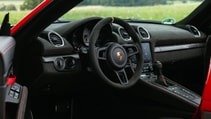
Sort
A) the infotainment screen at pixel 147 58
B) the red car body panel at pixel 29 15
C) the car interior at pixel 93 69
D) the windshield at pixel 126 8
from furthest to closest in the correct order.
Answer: the infotainment screen at pixel 147 58 < the windshield at pixel 126 8 < the car interior at pixel 93 69 < the red car body panel at pixel 29 15

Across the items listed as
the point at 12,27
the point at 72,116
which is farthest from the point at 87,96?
the point at 12,27

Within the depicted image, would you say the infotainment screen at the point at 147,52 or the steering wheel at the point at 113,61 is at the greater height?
the steering wheel at the point at 113,61

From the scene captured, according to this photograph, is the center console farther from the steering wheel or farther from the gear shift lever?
the steering wheel

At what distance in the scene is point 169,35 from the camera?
4.55m

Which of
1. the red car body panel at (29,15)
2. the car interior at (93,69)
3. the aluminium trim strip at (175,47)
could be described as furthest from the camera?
the aluminium trim strip at (175,47)

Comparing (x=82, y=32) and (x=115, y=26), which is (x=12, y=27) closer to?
(x=82, y=32)

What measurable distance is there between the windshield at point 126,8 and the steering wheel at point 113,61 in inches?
8.8

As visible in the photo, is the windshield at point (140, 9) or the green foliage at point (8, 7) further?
the windshield at point (140, 9)

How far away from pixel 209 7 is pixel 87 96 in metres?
1.69

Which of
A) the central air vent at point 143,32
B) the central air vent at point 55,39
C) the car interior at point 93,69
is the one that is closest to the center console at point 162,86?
the car interior at point 93,69

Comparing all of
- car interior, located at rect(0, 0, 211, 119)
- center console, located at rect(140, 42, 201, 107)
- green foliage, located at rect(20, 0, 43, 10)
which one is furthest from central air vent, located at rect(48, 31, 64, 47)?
center console, located at rect(140, 42, 201, 107)

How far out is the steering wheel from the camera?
10.1 feet

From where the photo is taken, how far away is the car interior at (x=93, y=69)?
2.72 metres

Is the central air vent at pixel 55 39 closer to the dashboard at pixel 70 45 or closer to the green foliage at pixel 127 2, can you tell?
the dashboard at pixel 70 45
